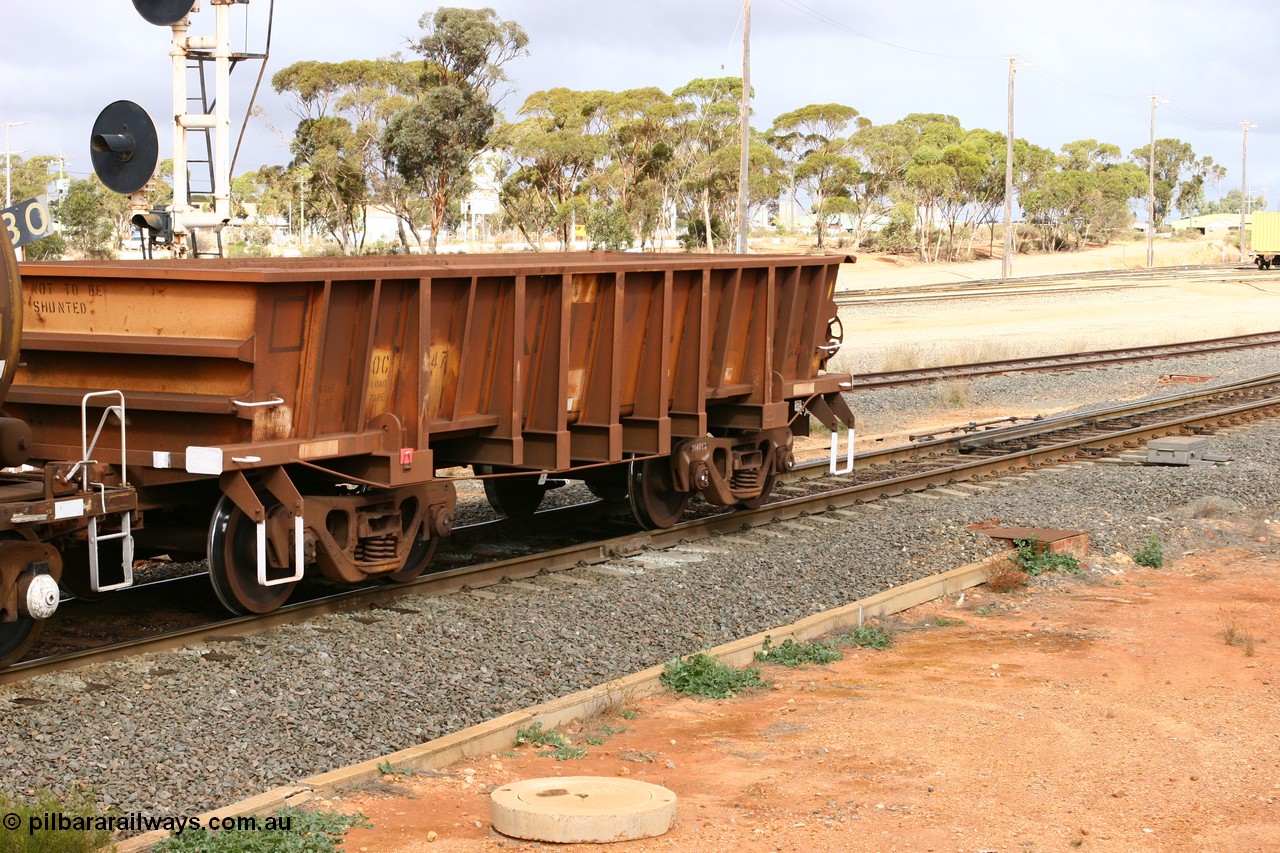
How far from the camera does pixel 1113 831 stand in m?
6.16

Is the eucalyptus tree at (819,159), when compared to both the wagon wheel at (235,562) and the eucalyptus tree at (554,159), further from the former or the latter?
the wagon wheel at (235,562)

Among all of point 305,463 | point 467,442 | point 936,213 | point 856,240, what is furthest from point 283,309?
point 936,213

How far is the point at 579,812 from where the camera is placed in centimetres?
595

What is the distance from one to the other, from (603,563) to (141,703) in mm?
4712

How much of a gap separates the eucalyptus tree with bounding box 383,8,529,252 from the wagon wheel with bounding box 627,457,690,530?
47225 mm

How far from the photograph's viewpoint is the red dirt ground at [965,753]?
241 inches

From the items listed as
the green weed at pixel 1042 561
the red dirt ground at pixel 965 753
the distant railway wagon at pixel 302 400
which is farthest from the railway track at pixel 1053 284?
the red dirt ground at pixel 965 753

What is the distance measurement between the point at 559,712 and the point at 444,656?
124cm

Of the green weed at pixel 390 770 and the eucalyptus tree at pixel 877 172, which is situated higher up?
the eucalyptus tree at pixel 877 172

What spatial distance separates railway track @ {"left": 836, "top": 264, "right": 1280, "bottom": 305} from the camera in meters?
50.9

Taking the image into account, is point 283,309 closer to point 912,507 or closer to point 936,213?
point 912,507

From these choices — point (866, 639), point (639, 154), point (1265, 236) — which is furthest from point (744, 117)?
point (1265, 236)

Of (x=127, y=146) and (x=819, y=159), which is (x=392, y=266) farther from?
(x=819, y=159)

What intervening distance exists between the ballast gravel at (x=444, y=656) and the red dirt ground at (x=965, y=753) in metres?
0.64
